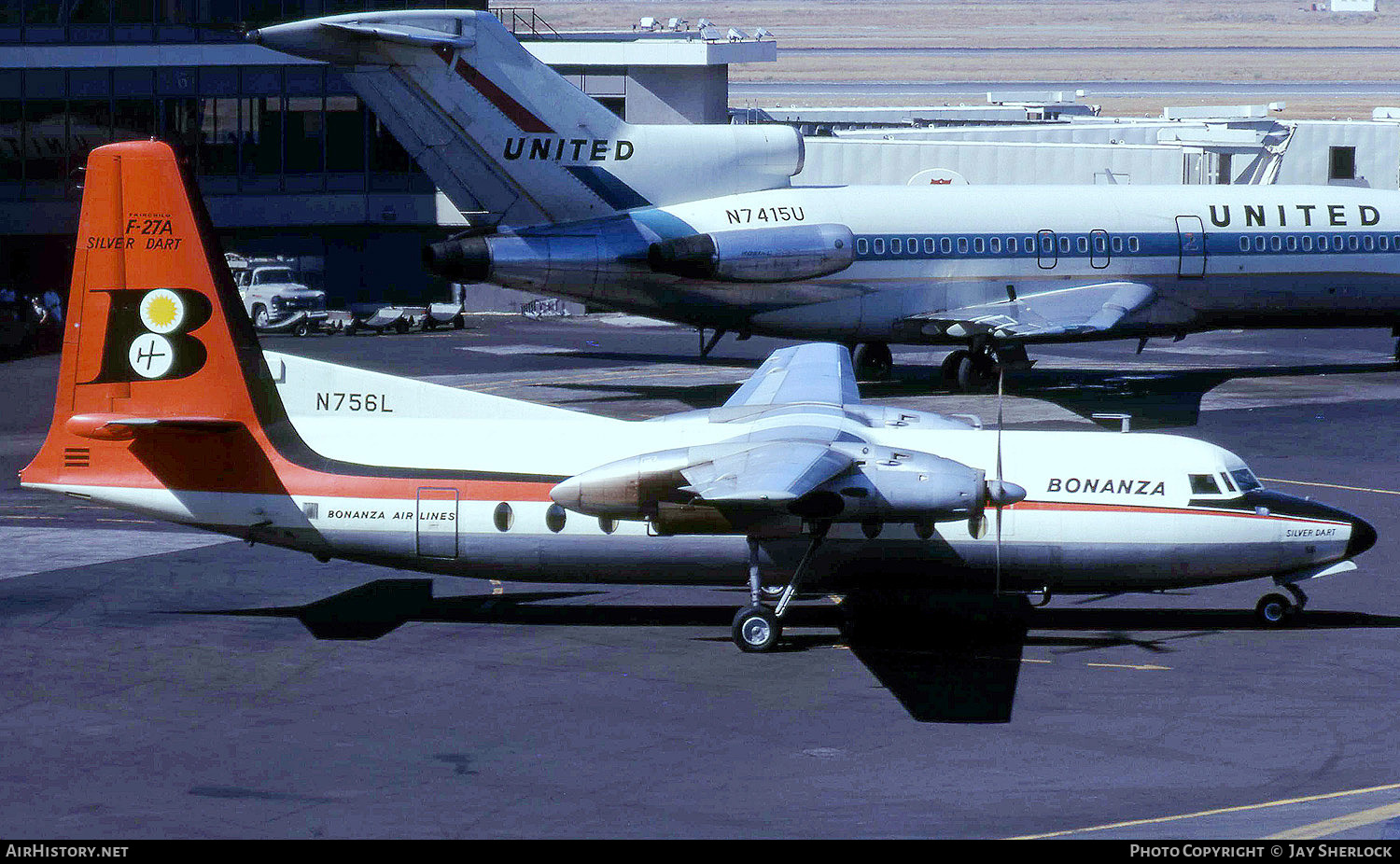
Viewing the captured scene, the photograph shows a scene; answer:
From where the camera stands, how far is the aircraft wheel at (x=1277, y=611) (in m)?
25.3

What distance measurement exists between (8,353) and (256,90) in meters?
19.5

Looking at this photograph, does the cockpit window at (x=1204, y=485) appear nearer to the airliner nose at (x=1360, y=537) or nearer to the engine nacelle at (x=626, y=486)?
the airliner nose at (x=1360, y=537)

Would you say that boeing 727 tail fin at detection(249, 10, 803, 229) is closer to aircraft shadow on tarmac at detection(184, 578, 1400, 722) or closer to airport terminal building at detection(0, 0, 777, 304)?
aircraft shadow on tarmac at detection(184, 578, 1400, 722)

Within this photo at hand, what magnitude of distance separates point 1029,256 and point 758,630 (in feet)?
84.3

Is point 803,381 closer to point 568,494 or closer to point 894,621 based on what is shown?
point 894,621

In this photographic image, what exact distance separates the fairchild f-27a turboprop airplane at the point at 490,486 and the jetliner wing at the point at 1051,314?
20.9 meters

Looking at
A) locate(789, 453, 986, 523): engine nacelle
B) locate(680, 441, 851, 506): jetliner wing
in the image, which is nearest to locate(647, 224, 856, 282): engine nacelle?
locate(789, 453, 986, 523): engine nacelle

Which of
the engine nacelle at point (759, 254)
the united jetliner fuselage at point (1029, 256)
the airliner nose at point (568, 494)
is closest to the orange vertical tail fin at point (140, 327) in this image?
the airliner nose at point (568, 494)

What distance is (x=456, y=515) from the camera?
79.5 feet

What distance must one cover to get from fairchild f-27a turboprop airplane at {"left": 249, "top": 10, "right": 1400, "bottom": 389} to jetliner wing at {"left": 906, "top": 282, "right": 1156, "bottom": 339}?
0.06 m

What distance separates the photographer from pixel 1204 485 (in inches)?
→ 963

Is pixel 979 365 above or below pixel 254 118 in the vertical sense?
below

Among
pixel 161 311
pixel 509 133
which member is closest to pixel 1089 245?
pixel 509 133
